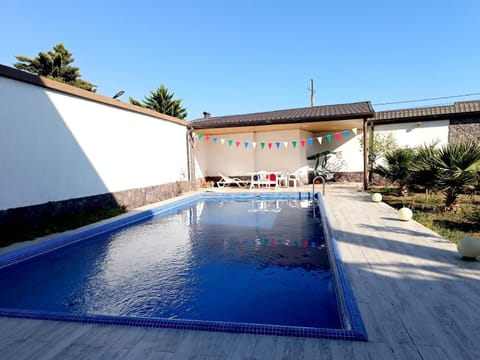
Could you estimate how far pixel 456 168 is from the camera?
5.88 meters

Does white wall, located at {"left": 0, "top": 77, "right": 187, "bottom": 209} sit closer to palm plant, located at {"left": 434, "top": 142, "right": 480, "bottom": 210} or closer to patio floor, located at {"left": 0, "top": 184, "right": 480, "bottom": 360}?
patio floor, located at {"left": 0, "top": 184, "right": 480, "bottom": 360}

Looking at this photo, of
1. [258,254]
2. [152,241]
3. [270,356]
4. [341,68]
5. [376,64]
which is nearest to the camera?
[270,356]

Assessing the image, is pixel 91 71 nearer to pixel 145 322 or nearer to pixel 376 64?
pixel 376 64

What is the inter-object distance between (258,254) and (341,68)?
15819 millimetres

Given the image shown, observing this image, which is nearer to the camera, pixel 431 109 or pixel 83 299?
pixel 83 299

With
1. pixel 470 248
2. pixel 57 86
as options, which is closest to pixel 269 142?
pixel 57 86

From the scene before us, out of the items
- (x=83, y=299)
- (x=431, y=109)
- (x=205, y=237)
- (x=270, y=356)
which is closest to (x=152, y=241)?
(x=205, y=237)

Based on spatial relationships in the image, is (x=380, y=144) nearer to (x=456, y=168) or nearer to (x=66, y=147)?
(x=456, y=168)

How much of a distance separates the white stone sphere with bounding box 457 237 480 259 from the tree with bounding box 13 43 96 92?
75.7 ft

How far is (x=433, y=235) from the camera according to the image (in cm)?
445

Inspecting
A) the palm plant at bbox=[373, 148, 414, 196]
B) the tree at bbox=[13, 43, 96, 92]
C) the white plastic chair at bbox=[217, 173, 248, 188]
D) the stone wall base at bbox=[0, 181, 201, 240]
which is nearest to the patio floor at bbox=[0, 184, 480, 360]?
the stone wall base at bbox=[0, 181, 201, 240]

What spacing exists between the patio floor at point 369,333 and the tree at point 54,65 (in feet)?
72.0

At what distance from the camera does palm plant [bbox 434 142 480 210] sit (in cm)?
577

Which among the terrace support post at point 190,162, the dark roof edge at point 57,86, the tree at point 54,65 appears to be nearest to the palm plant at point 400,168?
the terrace support post at point 190,162
